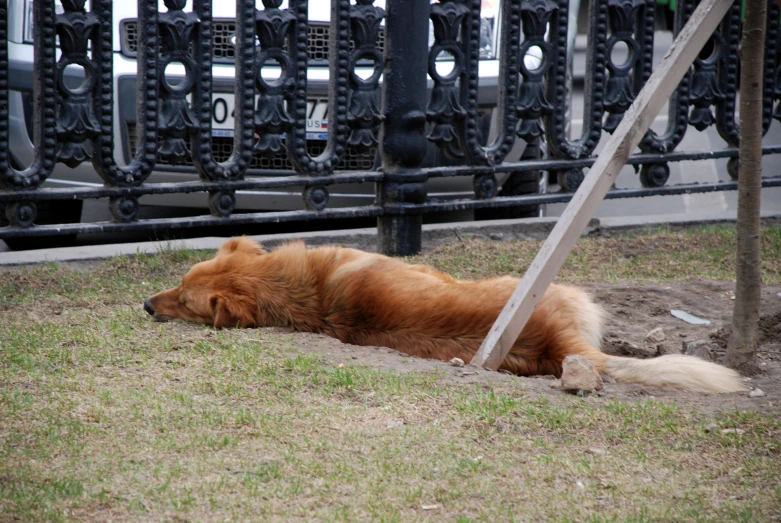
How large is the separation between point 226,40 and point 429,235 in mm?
1816

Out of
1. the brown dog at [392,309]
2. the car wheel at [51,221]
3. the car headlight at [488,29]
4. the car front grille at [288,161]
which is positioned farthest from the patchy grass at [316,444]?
the car headlight at [488,29]

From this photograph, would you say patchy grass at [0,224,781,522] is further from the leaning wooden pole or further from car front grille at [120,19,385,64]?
car front grille at [120,19,385,64]

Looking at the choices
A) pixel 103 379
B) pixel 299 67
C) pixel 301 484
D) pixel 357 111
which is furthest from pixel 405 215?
pixel 301 484

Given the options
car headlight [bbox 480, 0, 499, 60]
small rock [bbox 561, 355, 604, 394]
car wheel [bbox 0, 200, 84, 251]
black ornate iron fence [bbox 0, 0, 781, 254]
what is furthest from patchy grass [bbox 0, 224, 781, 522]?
car headlight [bbox 480, 0, 499, 60]

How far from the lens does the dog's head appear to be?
404 centimetres

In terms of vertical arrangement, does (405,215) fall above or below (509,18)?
below

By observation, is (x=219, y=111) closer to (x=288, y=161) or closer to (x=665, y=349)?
(x=288, y=161)

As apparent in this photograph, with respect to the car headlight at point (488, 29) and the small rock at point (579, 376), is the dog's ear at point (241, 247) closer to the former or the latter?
the small rock at point (579, 376)

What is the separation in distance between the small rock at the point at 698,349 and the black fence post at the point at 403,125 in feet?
6.93

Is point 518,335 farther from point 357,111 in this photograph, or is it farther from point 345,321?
point 357,111

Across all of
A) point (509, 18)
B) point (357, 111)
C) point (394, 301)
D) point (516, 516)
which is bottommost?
point (516, 516)

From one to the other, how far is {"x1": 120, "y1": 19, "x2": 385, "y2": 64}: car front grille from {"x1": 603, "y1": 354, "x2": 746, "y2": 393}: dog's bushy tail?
113 inches

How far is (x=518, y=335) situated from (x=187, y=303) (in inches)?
59.6

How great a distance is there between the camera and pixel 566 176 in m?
6.13
